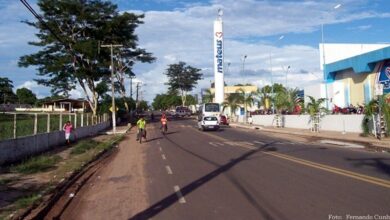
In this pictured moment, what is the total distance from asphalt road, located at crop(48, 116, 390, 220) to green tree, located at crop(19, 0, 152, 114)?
39984 millimetres

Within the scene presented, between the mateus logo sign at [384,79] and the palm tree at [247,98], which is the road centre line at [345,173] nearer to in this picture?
the mateus logo sign at [384,79]

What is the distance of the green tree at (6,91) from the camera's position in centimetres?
12426

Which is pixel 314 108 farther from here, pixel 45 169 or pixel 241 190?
pixel 241 190

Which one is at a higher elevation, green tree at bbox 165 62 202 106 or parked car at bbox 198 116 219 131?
green tree at bbox 165 62 202 106

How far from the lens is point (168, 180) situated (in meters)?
14.8

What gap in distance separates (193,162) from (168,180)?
16.7 feet

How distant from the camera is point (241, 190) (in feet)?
40.3

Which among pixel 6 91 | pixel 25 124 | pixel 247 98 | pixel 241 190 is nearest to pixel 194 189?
pixel 241 190

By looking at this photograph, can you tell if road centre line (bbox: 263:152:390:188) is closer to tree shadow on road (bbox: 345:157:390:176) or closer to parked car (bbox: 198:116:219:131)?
tree shadow on road (bbox: 345:157:390:176)

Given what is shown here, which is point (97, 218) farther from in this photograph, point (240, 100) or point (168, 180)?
point (240, 100)

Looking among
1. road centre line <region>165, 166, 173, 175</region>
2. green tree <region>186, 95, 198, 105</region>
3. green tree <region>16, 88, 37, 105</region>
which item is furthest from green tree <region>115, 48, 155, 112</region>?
green tree <region>186, 95, 198, 105</region>

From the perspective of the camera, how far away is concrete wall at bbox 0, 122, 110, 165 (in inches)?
858

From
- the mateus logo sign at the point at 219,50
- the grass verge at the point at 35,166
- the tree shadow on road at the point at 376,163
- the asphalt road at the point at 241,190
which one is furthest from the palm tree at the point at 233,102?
the asphalt road at the point at 241,190

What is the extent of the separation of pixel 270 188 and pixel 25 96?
150 m
